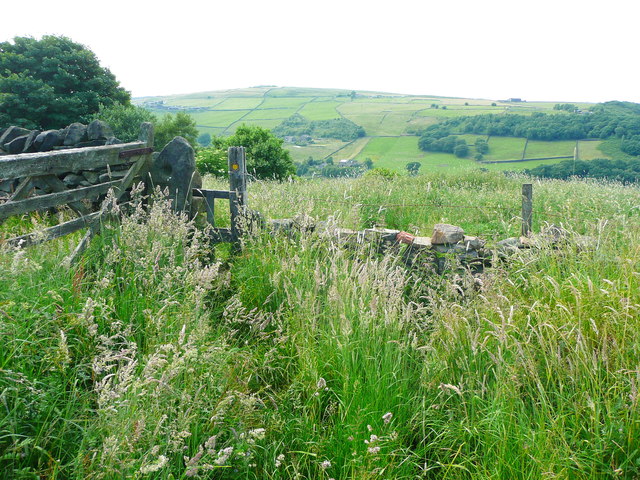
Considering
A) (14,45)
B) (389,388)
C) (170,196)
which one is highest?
(14,45)

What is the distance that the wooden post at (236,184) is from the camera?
655 cm

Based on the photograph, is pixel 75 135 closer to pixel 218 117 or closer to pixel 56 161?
pixel 56 161

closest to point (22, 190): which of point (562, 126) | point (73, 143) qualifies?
point (73, 143)

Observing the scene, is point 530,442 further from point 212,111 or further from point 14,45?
point 212,111

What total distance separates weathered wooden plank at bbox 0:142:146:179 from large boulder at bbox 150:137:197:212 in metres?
0.57

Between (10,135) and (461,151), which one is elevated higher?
(10,135)

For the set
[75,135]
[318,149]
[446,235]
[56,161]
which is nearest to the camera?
[56,161]

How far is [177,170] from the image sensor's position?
6.83 meters

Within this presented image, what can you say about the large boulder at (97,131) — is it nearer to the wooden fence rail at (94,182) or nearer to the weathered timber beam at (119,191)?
the wooden fence rail at (94,182)

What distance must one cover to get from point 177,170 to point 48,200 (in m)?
2.12

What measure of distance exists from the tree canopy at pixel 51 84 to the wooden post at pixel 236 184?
76.4 ft

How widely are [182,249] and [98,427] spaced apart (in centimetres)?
312

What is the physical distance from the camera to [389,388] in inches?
119

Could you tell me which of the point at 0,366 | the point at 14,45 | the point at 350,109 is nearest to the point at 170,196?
the point at 0,366
